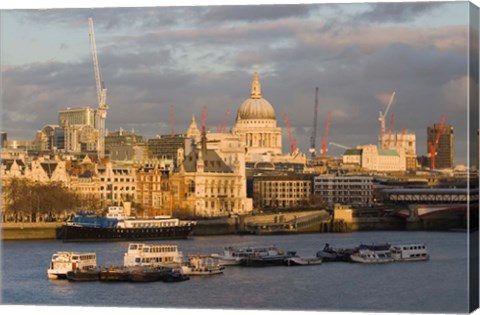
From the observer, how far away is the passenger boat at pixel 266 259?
27.6m

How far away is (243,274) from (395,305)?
17.3 feet

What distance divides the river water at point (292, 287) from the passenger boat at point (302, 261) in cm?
19

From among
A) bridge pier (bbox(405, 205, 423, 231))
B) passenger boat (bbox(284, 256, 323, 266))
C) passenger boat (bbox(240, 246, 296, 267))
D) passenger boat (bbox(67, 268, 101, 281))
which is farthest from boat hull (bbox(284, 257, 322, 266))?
bridge pier (bbox(405, 205, 423, 231))

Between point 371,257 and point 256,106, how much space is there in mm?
3656

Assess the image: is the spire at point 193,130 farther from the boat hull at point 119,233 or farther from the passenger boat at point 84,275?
the passenger boat at point 84,275

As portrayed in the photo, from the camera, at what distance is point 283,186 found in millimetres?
39625

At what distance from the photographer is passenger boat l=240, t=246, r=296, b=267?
2756 cm

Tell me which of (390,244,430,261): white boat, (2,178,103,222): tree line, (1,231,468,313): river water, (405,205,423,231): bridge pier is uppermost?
(2,178,103,222): tree line

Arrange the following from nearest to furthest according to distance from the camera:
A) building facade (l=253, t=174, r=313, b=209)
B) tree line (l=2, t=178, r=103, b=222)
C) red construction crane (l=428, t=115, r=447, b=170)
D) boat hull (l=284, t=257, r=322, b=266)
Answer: red construction crane (l=428, t=115, r=447, b=170)
boat hull (l=284, t=257, r=322, b=266)
tree line (l=2, t=178, r=103, b=222)
building facade (l=253, t=174, r=313, b=209)

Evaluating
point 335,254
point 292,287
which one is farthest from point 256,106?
point 292,287

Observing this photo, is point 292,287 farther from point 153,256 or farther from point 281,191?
point 281,191

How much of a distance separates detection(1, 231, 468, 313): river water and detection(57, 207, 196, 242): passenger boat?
15.7ft

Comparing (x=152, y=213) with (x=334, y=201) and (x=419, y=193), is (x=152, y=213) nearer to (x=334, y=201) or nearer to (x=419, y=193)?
(x=334, y=201)

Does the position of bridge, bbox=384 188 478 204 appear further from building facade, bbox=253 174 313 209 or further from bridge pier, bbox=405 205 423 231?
→ building facade, bbox=253 174 313 209
